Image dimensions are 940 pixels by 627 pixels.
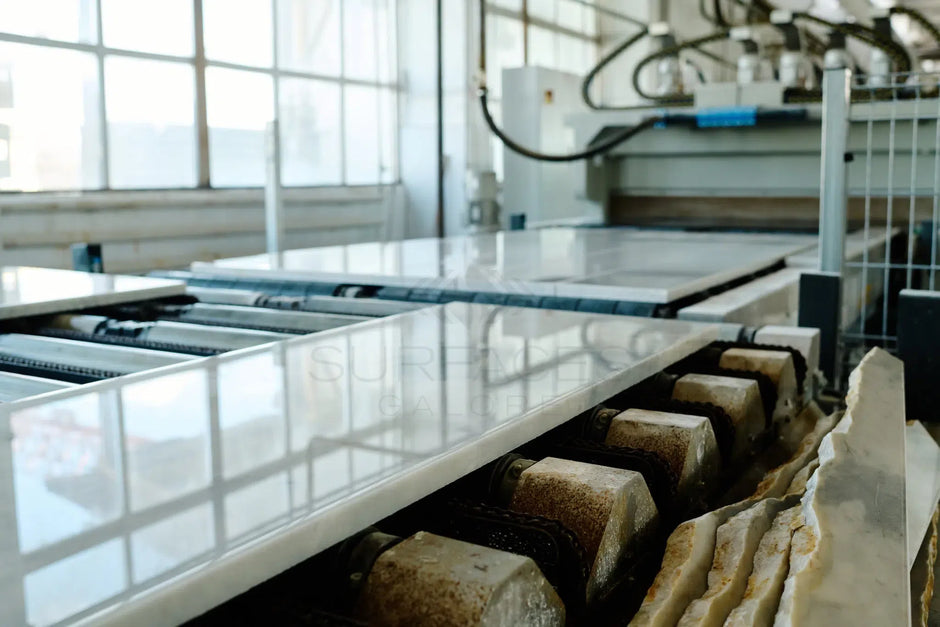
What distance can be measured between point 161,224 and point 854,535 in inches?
203

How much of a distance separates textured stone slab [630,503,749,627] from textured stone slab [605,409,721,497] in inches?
4.7

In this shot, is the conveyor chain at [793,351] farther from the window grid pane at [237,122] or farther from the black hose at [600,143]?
the window grid pane at [237,122]

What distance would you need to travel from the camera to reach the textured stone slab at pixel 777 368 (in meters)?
1.38

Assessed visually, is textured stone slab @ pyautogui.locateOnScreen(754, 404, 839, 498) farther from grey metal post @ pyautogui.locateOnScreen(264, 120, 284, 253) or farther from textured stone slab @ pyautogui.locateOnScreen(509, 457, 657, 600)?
grey metal post @ pyautogui.locateOnScreen(264, 120, 284, 253)

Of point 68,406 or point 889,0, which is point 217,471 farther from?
point 889,0

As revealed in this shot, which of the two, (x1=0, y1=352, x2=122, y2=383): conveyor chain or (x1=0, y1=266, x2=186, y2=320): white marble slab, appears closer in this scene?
(x1=0, y1=352, x2=122, y2=383): conveyor chain

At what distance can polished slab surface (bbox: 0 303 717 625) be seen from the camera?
58 centimetres

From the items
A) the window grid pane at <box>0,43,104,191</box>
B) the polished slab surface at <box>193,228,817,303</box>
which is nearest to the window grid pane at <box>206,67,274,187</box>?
the window grid pane at <box>0,43,104,191</box>

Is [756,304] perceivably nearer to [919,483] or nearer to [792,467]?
[919,483]

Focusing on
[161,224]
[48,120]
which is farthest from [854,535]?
[161,224]

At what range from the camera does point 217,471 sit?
771mm

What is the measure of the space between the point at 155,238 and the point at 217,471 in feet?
16.2

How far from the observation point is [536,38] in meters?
9.15

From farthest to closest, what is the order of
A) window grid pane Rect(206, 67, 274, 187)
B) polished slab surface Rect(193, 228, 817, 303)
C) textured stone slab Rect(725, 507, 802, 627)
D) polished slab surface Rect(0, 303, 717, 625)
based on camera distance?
window grid pane Rect(206, 67, 274, 187) → polished slab surface Rect(193, 228, 817, 303) → textured stone slab Rect(725, 507, 802, 627) → polished slab surface Rect(0, 303, 717, 625)
